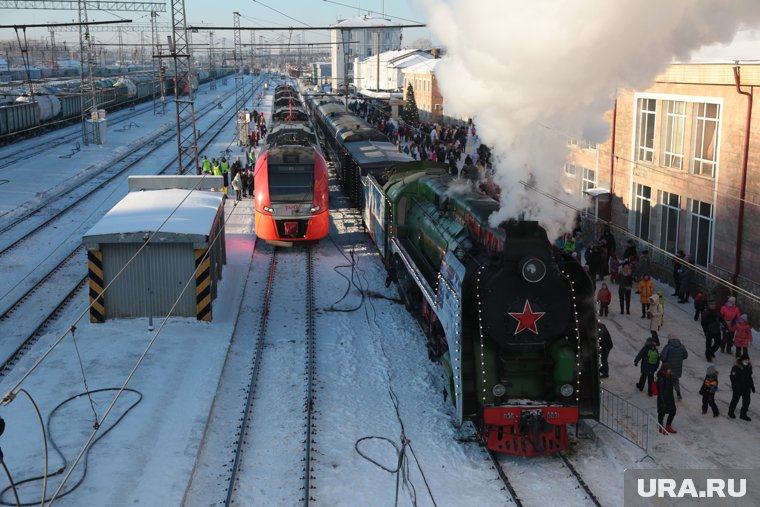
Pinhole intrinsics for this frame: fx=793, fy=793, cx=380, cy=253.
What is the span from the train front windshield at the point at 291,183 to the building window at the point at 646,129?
9054mm

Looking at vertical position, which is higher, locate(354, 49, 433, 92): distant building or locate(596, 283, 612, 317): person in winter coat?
locate(354, 49, 433, 92): distant building

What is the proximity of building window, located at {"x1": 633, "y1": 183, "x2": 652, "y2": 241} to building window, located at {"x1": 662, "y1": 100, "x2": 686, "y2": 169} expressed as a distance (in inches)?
44.3

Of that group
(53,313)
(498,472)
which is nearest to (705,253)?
(498,472)

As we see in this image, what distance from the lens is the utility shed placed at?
1603 cm

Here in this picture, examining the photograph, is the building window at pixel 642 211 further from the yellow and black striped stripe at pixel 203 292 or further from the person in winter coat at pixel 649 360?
the yellow and black striped stripe at pixel 203 292

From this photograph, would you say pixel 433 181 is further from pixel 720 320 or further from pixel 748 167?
pixel 748 167

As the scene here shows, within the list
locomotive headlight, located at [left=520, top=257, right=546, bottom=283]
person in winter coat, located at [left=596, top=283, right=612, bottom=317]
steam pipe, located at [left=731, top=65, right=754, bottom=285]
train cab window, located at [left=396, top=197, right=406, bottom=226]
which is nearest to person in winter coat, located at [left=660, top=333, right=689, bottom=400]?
locomotive headlight, located at [left=520, top=257, right=546, bottom=283]

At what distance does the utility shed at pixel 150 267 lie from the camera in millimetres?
16031

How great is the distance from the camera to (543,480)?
410 inches

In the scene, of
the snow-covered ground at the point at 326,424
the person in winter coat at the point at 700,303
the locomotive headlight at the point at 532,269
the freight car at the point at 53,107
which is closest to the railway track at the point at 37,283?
the snow-covered ground at the point at 326,424

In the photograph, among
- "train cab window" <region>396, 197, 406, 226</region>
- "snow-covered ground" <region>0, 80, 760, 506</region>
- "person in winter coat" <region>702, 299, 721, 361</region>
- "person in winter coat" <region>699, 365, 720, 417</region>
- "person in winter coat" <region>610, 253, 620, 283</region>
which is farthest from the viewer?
"person in winter coat" <region>610, 253, 620, 283</region>

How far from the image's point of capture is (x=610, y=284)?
20016mm

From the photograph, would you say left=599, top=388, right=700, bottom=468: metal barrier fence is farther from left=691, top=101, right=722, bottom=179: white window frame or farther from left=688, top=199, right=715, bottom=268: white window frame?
left=691, top=101, right=722, bottom=179: white window frame

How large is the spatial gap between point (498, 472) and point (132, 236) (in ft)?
29.7
